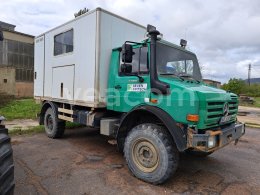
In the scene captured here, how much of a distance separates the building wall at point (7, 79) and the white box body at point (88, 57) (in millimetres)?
18456

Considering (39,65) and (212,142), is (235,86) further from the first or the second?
(212,142)

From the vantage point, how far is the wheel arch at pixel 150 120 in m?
4.32

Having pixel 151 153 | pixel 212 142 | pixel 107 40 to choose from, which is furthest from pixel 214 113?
pixel 107 40

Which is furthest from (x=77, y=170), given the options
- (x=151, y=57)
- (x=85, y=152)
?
(x=151, y=57)

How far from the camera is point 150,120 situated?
514 centimetres

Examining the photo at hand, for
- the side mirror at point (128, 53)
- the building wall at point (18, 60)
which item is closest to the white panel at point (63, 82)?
the side mirror at point (128, 53)

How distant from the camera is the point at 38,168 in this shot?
5195mm

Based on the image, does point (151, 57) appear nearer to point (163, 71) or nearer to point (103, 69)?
point (163, 71)

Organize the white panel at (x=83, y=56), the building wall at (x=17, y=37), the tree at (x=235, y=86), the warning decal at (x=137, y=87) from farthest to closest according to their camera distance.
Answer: the tree at (x=235, y=86) → the building wall at (x=17, y=37) → the white panel at (x=83, y=56) → the warning decal at (x=137, y=87)

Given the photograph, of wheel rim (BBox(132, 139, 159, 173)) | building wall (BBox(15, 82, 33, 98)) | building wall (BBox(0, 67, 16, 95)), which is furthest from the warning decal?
building wall (BBox(15, 82, 33, 98))

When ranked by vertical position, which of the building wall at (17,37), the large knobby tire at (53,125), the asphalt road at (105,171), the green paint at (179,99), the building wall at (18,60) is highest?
the building wall at (17,37)

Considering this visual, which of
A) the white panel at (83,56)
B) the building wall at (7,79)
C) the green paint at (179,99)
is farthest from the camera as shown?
the building wall at (7,79)

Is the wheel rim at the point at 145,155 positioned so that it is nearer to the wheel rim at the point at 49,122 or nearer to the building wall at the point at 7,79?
the wheel rim at the point at 49,122

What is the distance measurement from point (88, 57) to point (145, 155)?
107 inches
